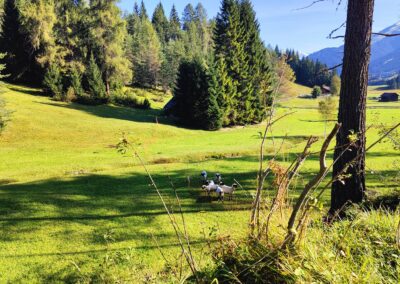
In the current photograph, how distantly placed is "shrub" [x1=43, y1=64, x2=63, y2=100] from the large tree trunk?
42.2 meters

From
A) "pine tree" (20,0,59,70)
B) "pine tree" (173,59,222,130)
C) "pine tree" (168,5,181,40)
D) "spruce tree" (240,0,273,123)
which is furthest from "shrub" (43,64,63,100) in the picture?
"pine tree" (168,5,181,40)

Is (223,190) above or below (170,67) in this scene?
below

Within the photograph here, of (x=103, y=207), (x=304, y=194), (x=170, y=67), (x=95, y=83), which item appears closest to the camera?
(x=304, y=194)

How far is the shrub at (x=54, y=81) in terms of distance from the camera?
42547 millimetres

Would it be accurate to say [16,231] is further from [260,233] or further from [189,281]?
[260,233]

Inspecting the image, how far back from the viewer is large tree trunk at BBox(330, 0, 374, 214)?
622 cm

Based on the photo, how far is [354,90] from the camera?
21.1ft

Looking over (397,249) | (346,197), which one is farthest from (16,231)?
(397,249)

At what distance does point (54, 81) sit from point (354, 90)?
43514 millimetres

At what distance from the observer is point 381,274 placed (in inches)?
94.9

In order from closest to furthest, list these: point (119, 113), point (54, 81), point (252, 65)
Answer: point (119, 113) < point (252, 65) < point (54, 81)

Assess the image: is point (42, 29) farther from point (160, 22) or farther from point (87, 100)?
Result: point (160, 22)

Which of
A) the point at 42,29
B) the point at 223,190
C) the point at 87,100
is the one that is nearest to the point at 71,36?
the point at 42,29

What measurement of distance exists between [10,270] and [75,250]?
48.0 inches
